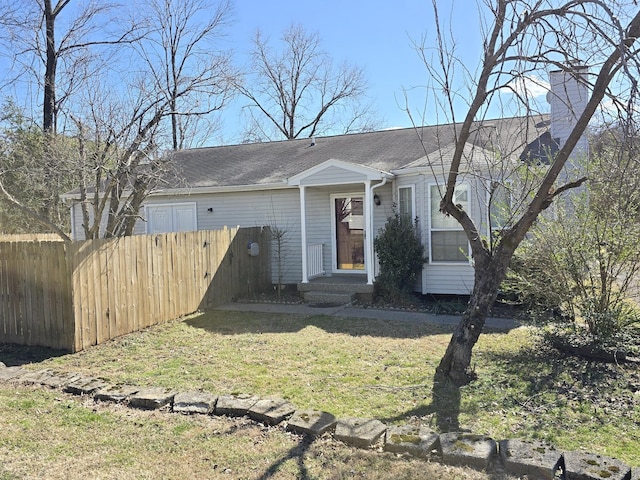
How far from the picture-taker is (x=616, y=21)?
390 centimetres

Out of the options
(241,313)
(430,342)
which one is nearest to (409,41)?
(430,342)

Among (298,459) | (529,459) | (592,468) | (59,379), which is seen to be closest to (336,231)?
(59,379)

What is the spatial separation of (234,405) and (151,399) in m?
0.85

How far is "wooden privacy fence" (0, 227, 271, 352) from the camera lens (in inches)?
268

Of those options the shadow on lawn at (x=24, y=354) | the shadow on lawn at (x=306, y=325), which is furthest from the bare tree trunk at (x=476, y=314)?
the shadow on lawn at (x=24, y=354)

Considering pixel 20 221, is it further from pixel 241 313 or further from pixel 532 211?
pixel 532 211

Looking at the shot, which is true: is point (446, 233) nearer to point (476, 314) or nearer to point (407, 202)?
point (407, 202)

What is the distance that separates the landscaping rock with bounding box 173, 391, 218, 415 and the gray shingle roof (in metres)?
7.14

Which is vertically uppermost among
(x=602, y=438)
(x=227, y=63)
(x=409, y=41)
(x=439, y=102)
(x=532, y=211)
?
(x=227, y=63)

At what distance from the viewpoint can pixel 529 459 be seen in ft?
10.8

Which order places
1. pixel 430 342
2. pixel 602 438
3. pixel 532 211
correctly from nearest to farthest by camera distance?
pixel 602 438 → pixel 532 211 → pixel 430 342

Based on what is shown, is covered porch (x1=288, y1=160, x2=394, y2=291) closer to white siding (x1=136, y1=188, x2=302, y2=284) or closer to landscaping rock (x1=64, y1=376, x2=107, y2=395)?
white siding (x1=136, y1=188, x2=302, y2=284)

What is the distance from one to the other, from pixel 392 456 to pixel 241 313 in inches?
253

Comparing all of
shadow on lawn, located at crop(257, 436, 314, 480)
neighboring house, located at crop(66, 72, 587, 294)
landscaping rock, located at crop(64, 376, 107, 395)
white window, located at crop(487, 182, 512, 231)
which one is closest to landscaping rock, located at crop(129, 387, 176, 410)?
landscaping rock, located at crop(64, 376, 107, 395)
